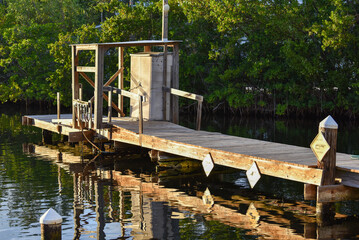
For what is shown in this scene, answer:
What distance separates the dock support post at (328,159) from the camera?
38.7 feet

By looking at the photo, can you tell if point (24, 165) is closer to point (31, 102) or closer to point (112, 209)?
point (112, 209)

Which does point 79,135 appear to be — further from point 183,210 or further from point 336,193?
point 336,193

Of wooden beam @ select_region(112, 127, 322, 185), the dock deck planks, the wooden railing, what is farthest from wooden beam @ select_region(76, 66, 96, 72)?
wooden beam @ select_region(112, 127, 322, 185)

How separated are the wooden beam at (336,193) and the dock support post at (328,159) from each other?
131 mm

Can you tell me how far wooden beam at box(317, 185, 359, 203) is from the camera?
1193cm

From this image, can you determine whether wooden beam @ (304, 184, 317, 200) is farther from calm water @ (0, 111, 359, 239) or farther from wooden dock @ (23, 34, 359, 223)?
calm water @ (0, 111, 359, 239)

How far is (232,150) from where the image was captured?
48.4ft

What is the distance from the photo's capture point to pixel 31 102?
44531mm

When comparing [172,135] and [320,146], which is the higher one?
[320,146]

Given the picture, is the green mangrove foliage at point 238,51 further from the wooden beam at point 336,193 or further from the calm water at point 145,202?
the wooden beam at point 336,193

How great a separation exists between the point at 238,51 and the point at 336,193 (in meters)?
26.5

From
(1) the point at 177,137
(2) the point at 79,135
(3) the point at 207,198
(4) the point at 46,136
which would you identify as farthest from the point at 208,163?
(4) the point at 46,136

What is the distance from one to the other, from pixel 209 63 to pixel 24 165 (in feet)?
73.1

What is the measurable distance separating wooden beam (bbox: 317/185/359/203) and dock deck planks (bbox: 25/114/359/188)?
0.20 meters
